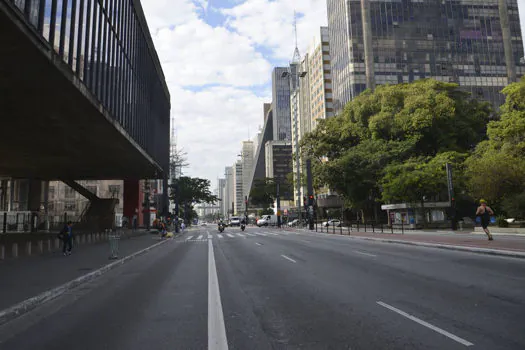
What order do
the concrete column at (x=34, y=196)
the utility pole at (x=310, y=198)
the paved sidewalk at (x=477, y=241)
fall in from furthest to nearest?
the concrete column at (x=34, y=196), the utility pole at (x=310, y=198), the paved sidewalk at (x=477, y=241)

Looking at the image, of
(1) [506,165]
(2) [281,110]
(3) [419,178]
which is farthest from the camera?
(2) [281,110]

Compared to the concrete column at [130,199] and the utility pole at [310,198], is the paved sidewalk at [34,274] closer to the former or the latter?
the utility pole at [310,198]

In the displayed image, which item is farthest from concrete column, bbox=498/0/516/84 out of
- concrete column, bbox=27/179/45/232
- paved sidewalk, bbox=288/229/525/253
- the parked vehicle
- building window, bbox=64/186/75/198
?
building window, bbox=64/186/75/198

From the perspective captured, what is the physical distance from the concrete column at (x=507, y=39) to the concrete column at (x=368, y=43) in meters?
26.9

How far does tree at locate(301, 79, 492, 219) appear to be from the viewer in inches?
1656

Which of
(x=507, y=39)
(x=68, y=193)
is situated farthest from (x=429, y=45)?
(x=68, y=193)

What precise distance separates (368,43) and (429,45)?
1216cm

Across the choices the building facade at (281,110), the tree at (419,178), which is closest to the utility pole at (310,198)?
the tree at (419,178)

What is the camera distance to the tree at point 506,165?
97.9ft

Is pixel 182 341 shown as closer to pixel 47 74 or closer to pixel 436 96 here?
pixel 47 74

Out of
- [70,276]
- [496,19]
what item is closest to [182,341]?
[70,276]

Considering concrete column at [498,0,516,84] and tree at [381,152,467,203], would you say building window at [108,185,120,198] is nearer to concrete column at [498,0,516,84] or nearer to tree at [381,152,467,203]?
tree at [381,152,467,203]

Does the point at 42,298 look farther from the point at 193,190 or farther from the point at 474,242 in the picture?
the point at 193,190

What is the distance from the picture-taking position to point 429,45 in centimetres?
7575
